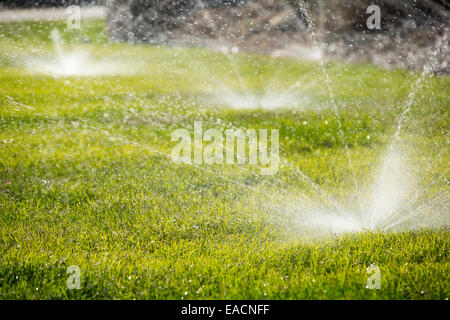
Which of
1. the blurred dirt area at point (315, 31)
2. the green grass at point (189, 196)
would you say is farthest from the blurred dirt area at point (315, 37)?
the green grass at point (189, 196)

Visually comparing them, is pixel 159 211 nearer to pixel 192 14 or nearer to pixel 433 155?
pixel 433 155

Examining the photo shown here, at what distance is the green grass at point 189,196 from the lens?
2.81 m

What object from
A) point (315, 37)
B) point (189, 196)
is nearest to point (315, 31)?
point (315, 37)

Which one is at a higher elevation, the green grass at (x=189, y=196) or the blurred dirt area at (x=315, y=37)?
the blurred dirt area at (x=315, y=37)

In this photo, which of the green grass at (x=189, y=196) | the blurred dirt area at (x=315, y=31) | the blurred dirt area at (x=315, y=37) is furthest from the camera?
the blurred dirt area at (x=315, y=31)

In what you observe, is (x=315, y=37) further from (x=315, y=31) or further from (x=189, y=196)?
(x=189, y=196)

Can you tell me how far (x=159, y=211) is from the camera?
3797mm

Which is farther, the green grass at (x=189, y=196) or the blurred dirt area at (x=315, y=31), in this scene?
the blurred dirt area at (x=315, y=31)

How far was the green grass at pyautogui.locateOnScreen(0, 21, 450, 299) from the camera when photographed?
2807mm

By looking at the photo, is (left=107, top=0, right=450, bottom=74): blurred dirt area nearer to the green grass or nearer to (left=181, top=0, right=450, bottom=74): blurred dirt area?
(left=181, top=0, right=450, bottom=74): blurred dirt area

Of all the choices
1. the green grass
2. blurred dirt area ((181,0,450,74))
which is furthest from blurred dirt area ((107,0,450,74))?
the green grass

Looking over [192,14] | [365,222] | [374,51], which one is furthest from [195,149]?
[192,14]

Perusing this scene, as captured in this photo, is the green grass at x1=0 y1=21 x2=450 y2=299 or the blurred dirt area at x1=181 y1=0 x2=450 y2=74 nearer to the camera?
the green grass at x1=0 y1=21 x2=450 y2=299

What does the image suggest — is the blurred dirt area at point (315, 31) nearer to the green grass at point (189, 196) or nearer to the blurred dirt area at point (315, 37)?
the blurred dirt area at point (315, 37)
